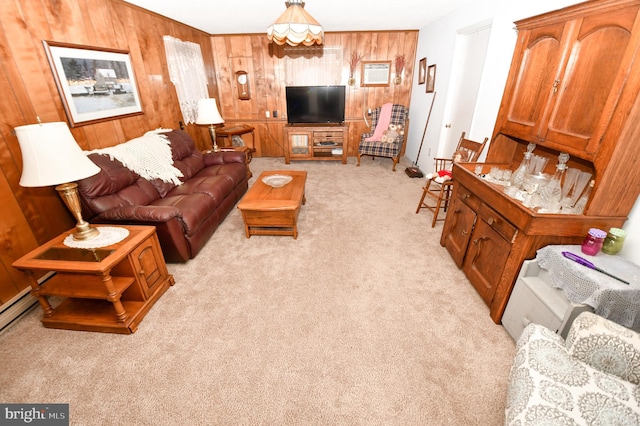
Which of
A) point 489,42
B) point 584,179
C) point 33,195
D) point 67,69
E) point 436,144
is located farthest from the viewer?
point 436,144

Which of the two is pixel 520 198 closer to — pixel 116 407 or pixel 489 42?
pixel 489 42

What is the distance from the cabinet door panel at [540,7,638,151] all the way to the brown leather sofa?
278 centimetres

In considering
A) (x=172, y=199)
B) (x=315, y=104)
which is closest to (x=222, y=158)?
(x=172, y=199)

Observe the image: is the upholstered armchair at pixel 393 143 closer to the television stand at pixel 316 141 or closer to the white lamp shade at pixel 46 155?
the television stand at pixel 316 141

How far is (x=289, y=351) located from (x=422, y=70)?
5.05 m

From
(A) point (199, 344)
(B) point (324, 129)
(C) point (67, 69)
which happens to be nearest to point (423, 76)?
(B) point (324, 129)

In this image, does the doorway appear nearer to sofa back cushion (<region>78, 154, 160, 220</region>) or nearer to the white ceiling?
the white ceiling

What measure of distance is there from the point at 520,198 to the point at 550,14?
112 cm

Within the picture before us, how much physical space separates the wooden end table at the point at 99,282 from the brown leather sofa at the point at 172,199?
23cm

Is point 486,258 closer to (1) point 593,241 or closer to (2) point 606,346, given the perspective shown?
(1) point 593,241

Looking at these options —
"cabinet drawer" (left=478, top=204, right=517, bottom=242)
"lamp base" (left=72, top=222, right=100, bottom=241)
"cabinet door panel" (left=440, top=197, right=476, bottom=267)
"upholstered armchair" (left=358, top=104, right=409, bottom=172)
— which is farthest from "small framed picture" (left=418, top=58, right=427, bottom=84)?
"lamp base" (left=72, top=222, right=100, bottom=241)

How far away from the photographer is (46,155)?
5.23 feet

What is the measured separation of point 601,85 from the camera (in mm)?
1408

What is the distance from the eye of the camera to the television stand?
537cm
